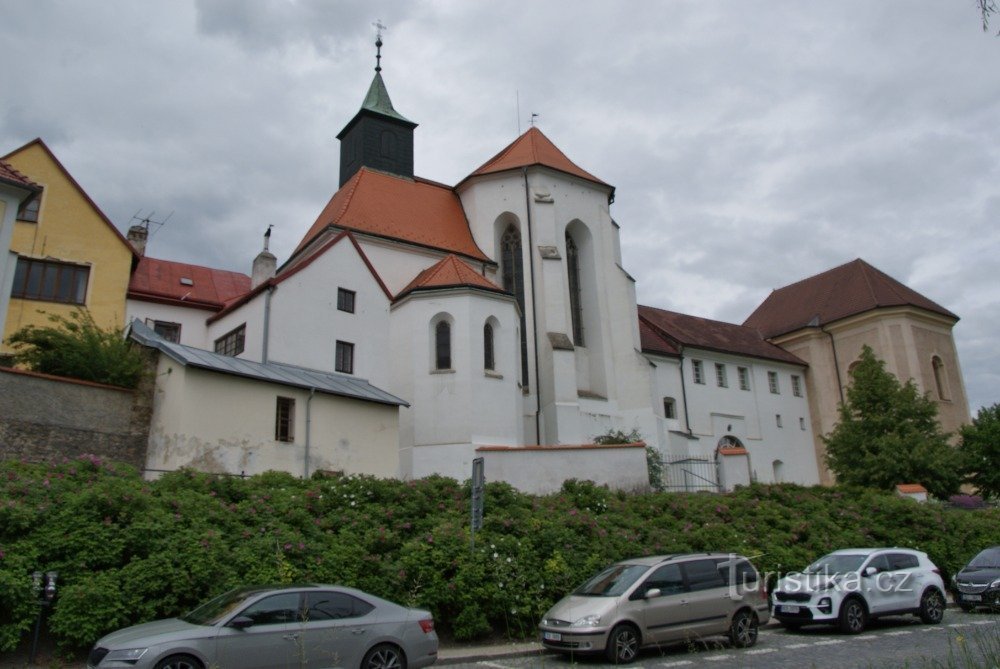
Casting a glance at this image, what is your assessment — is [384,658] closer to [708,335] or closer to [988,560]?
[988,560]

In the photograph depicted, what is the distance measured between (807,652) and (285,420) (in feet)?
47.8

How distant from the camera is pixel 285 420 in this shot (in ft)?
71.7

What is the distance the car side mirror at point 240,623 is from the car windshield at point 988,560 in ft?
47.4

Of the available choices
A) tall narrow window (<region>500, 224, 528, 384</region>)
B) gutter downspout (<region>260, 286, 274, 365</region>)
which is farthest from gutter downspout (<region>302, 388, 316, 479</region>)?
tall narrow window (<region>500, 224, 528, 384</region>)

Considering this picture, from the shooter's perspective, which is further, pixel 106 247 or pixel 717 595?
pixel 106 247

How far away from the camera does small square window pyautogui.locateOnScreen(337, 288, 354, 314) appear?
94.4 feet

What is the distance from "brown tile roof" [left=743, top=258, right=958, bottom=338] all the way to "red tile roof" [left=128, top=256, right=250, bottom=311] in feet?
104

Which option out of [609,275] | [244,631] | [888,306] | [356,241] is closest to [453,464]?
[356,241]

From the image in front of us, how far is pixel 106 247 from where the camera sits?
27.2m

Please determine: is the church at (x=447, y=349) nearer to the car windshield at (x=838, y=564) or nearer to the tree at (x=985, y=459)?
the car windshield at (x=838, y=564)

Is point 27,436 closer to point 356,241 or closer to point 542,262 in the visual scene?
point 356,241

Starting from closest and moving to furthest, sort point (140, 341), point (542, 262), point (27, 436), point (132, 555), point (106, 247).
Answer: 1. point (132, 555)
2. point (27, 436)
3. point (140, 341)
4. point (106, 247)
5. point (542, 262)

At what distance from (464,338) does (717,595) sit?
58.4 feet

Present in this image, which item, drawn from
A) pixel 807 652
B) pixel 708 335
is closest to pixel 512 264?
pixel 708 335
